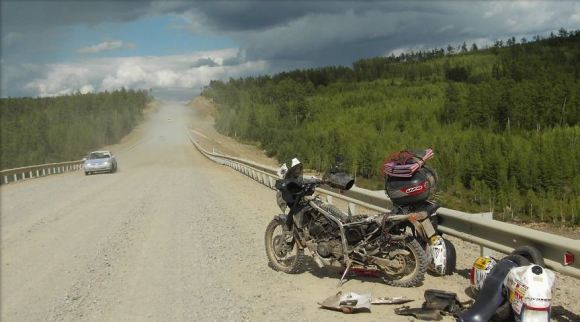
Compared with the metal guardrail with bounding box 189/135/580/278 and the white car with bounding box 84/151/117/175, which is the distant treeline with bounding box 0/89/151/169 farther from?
the metal guardrail with bounding box 189/135/580/278

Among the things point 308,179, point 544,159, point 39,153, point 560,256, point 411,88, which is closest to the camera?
point 560,256

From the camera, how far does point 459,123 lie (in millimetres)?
115812

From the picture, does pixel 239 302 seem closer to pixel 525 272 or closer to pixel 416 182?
pixel 416 182

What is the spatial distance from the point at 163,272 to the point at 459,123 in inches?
4505

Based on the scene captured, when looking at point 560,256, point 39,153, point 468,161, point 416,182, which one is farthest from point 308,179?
point 39,153

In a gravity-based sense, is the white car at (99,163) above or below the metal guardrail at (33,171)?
above

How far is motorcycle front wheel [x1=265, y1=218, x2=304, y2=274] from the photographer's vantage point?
7.38 meters

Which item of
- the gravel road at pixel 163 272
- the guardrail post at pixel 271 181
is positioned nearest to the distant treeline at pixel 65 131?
the guardrail post at pixel 271 181

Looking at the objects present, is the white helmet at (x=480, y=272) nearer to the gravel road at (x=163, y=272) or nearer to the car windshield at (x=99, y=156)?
the gravel road at (x=163, y=272)

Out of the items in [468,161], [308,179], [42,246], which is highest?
[308,179]

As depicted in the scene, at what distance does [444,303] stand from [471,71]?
184 metres

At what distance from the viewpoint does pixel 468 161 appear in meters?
82.8

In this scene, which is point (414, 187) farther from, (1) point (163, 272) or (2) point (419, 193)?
A: (1) point (163, 272)

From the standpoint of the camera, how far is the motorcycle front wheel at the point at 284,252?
738cm
